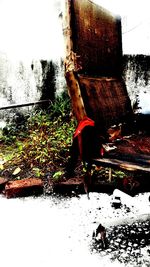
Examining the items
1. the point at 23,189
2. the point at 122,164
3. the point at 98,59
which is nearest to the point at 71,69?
the point at 98,59

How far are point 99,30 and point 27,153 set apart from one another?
1977mm

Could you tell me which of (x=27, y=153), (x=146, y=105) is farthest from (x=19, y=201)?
(x=146, y=105)

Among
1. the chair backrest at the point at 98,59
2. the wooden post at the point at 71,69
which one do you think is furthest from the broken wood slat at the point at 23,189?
the wooden post at the point at 71,69

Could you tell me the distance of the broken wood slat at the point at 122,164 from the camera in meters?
1.31

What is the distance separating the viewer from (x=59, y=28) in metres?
4.45

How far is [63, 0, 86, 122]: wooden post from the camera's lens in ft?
5.12

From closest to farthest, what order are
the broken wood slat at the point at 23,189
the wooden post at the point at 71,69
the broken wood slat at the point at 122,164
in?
the broken wood slat at the point at 122,164
the wooden post at the point at 71,69
the broken wood slat at the point at 23,189

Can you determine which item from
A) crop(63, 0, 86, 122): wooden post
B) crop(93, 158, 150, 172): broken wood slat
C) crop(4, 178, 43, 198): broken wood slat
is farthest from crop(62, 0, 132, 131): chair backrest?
crop(4, 178, 43, 198): broken wood slat

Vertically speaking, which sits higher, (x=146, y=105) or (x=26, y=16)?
(x=26, y=16)

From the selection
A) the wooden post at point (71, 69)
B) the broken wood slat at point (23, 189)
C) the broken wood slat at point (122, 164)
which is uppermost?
the wooden post at point (71, 69)

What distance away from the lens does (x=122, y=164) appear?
1358 millimetres

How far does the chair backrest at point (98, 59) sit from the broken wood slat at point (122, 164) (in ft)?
1.00

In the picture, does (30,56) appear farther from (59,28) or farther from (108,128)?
(108,128)

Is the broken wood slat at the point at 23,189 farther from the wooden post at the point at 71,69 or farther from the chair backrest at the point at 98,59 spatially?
the wooden post at the point at 71,69
